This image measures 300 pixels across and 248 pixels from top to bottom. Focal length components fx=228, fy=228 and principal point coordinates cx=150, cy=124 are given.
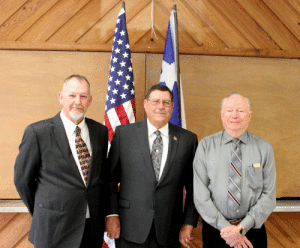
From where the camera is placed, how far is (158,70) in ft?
8.48

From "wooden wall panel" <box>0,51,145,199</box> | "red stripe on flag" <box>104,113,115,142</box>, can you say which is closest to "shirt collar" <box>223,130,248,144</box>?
"red stripe on flag" <box>104,113,115,142</box>

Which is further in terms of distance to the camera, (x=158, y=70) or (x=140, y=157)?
(x=158, y=70)

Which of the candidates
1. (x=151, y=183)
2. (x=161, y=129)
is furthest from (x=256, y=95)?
(x=151, y=183)

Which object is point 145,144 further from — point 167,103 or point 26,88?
point 26,88

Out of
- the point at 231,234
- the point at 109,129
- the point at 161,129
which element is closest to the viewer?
the point at 231,234

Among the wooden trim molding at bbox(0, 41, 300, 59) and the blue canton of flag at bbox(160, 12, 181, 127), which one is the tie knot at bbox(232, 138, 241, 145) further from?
the wooden trim molding at bbox(0, 41, 300, 59)

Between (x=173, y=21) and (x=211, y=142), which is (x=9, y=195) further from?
(x=173, y=21)

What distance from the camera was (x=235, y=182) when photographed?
151cm

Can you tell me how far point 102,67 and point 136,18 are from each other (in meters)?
0.68

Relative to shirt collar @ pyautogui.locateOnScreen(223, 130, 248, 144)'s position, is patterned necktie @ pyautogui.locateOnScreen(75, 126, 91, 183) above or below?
below

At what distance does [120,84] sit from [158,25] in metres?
0.86

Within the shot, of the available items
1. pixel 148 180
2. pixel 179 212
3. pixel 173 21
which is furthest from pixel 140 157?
pixel 173 21

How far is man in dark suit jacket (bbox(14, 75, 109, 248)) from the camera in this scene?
1.44 metres

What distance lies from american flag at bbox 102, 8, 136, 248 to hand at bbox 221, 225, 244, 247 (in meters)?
1.31
